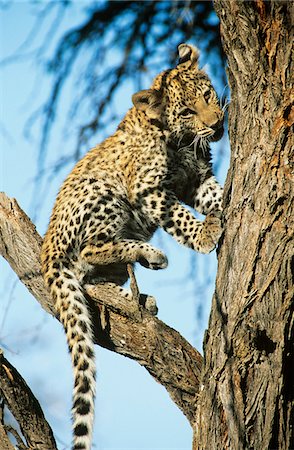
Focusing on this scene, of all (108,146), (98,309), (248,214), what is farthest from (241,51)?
(108,146)

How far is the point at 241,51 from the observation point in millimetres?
3639

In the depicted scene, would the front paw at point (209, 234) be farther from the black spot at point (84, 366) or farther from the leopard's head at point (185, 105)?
the black spot at point (84, 366)

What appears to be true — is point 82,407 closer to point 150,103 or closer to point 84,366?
point 84,366

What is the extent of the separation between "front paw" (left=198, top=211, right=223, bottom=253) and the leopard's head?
0.89 meters

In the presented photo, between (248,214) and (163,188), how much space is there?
2285 mm

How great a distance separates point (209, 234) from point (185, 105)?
4.57 ft

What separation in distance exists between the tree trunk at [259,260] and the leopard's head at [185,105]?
2.21m

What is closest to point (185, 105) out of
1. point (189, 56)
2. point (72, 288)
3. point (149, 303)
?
point (189, 56)

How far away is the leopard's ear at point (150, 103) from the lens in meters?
6.14

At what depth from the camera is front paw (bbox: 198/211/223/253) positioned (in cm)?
523

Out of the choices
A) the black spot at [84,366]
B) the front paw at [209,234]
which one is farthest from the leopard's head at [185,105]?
the black spot at [84,366]

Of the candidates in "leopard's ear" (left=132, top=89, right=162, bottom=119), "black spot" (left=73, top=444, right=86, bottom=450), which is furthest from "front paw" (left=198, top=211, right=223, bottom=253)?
"black spot" (left=73, top=444, right=86, bottom=450)

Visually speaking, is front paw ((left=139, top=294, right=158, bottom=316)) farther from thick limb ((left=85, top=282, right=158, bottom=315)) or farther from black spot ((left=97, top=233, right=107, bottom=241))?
black spot ((left=97, top=233, right=107, bottom=241))

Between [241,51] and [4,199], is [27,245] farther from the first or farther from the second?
[241,51]
